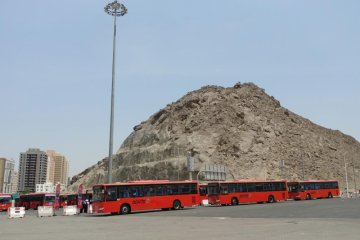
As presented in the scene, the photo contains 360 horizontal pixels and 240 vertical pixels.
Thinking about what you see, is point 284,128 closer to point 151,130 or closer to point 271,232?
point 151,130

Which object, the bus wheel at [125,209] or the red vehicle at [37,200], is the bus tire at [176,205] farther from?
the red vehicle at [37,200]

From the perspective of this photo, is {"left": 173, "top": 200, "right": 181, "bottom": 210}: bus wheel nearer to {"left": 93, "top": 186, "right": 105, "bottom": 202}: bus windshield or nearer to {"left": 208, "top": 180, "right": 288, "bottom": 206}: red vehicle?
{"left": 208, "top": 180, "right": 288, "bottom": 206}: red vehicle

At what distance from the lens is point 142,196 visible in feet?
116

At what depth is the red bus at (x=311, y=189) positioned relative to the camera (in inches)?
2066

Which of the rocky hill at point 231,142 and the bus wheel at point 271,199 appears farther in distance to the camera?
the rocky hill at point 231,142

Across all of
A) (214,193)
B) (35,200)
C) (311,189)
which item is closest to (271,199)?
(214,193)

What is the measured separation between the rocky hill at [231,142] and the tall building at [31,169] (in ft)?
164

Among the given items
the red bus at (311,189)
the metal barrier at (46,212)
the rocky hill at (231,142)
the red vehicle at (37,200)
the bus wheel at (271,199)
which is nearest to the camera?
the metal barrier at (46,212)

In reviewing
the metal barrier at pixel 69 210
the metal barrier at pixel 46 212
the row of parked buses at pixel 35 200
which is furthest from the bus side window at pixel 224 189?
the row of parked buses at pixel 35 200

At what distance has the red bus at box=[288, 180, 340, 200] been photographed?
172 ft

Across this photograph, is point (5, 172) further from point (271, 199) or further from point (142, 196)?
point (142, 196)

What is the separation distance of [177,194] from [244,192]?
10.7 m

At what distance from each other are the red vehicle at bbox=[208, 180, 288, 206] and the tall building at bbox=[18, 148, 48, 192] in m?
129

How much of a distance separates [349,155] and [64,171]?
13729cm
